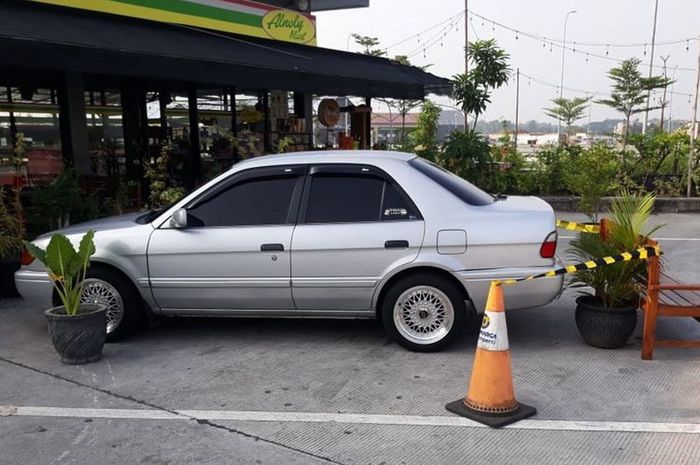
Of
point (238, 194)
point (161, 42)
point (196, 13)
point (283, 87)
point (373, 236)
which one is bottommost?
point (373, 236)

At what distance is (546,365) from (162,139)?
9.96 m

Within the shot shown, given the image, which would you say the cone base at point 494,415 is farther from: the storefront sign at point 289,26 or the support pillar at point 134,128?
the storefront sign at point 289,26

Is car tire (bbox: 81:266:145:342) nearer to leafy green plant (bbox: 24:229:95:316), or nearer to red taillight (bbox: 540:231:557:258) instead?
leafy green plant (bbox: 24:229:95:316)

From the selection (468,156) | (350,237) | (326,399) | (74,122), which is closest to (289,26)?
(468,156)

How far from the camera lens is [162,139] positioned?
12.8 m

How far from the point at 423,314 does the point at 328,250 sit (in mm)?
949

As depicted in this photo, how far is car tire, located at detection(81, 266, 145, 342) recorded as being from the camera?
18.1ft

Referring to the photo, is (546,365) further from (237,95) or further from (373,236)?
(237,95)

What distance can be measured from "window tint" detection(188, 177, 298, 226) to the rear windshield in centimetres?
114

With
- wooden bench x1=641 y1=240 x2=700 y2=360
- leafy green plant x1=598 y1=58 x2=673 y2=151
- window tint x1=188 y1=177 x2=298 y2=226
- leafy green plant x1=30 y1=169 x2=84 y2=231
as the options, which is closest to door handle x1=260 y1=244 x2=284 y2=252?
window tint x1=188 y1=177 x2=298 y2=226

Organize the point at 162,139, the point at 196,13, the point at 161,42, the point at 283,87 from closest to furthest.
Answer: the point at 161,42 → the point at 283,87 → the point at 196,13 → the point at 162,139

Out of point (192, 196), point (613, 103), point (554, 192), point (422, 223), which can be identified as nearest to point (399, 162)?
point (422, 223)

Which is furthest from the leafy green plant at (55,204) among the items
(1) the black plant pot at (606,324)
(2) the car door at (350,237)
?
(1) the black plant pot at (606,324)

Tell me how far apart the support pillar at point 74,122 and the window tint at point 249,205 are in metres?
6.29
